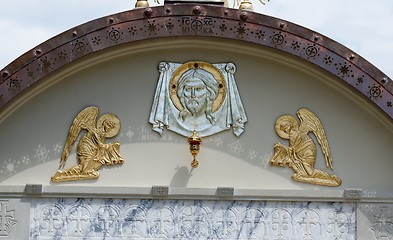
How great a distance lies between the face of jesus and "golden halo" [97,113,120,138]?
87 cm

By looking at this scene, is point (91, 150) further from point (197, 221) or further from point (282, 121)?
point (282, 121)

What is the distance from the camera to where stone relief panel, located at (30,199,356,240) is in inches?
664

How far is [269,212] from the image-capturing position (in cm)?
1692

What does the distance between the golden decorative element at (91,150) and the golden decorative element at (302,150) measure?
196 cm

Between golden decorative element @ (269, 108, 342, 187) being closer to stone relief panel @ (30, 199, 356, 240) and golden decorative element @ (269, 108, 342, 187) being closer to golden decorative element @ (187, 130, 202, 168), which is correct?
stone relief panel @ (30, 199, 356, 240)

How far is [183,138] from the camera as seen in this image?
1705 centimetres

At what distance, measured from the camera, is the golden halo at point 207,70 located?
1708 centimetres

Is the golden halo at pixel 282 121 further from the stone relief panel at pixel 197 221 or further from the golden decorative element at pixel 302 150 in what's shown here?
the stone relief panel at pixel 197 221

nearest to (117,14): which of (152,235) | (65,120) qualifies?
(65,120)

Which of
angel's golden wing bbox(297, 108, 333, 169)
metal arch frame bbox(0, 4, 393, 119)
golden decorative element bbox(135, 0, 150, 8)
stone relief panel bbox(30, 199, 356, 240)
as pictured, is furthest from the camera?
golden decorative element bbox(135, 0, 150, 8)

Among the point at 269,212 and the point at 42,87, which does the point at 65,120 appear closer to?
the point at 42,87

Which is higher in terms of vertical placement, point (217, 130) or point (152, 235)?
point (217, 130)

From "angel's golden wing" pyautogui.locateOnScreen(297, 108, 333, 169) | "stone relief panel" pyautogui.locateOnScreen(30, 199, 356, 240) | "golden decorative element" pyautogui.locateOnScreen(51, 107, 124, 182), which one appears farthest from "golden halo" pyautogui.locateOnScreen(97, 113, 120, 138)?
"angel's golden wing" pyautogui.locateOnScreen(297, 108, 333, 169)

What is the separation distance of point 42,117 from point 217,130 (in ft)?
7.10
